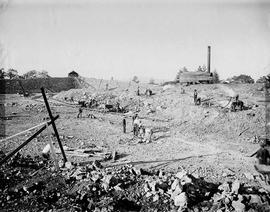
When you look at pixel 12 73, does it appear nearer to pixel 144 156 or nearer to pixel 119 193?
pixel 144 156

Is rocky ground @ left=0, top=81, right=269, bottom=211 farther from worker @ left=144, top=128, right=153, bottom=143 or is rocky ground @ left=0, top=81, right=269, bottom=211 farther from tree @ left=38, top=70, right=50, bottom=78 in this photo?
tree @ left=38, top=70, right=50, bottom=78

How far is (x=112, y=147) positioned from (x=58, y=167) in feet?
16.9

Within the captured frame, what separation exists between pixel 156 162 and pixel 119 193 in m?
4.44

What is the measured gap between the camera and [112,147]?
13.5 m

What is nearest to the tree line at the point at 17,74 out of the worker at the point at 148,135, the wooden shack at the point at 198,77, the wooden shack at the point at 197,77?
the wooden shack at the point at 197,77

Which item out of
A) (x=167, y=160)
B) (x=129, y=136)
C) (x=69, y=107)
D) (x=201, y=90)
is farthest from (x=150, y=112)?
(x=167, y=160)

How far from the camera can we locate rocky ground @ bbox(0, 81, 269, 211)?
260 inches

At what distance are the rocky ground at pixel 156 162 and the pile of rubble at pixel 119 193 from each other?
2cm

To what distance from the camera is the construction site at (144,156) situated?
6.66 m

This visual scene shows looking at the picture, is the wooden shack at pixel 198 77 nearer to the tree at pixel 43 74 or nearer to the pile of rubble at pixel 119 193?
the pile of rubble at pixel 119 193

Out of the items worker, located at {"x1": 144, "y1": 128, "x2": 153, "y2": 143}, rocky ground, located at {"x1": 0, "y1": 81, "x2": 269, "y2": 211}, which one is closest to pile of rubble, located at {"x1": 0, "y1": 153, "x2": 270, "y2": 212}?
rocky ground, located at {"x1": 0, "y1": 81, "x2": 269, "y2": 211}

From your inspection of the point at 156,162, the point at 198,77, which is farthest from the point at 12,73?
the point at 156,162

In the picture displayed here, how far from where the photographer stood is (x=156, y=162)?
11.1m

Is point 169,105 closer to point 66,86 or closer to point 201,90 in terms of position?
point 201,90
